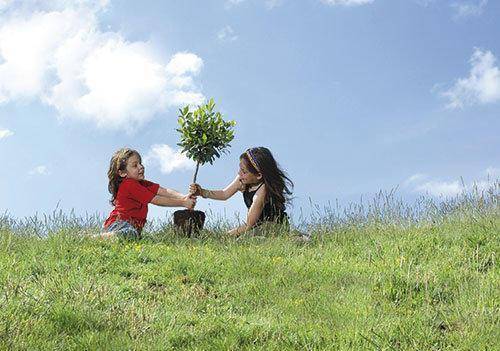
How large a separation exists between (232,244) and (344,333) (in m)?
4.54

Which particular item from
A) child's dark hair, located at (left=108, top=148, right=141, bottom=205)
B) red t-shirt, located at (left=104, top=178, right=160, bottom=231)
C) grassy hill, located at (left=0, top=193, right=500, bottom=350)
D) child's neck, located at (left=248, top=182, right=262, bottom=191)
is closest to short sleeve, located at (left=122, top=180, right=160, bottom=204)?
red t-shirt, located at (left=104, top=178, right=160, bottom=231)

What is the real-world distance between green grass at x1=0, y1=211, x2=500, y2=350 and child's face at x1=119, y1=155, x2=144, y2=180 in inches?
47.7

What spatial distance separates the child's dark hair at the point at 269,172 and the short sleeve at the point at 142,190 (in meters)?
1.52

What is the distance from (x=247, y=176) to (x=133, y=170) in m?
1.80

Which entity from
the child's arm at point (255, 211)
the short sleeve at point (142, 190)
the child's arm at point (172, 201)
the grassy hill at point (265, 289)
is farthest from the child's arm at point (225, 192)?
the grassy hill at point (265, 289)

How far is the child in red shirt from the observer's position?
1042cm

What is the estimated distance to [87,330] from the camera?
5188 millimetres

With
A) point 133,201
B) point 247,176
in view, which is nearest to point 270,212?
point 247,176

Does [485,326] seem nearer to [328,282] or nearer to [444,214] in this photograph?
[328,282]

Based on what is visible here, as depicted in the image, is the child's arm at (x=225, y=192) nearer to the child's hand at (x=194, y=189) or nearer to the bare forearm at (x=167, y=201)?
the child's hand at (x=194, y=189)

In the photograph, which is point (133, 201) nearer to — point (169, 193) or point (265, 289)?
point (169, 193)

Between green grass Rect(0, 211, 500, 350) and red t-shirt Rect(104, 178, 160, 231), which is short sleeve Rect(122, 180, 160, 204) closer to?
red t-shirt Rect(104, 178, 160, 231)

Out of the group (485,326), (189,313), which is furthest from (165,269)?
(485,326)

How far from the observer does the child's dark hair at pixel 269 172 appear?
1074cm
